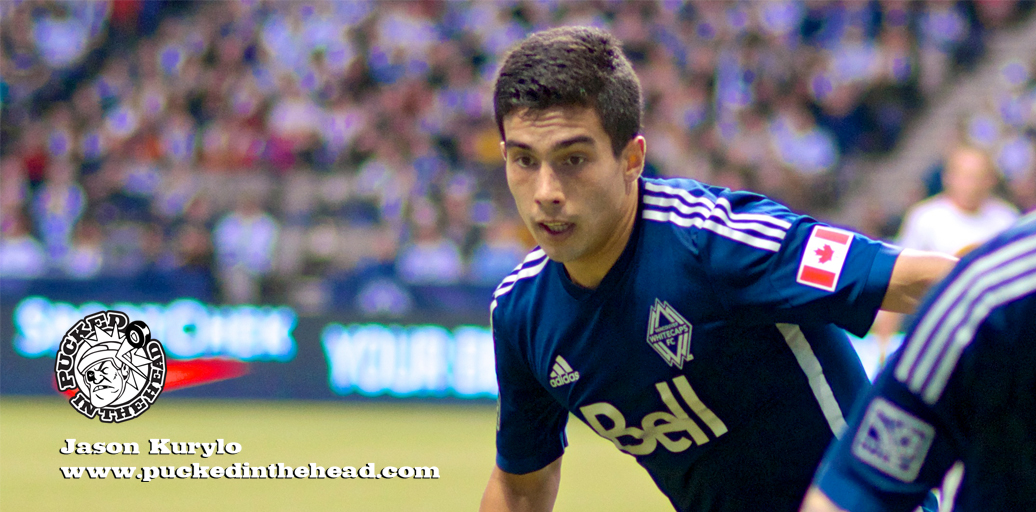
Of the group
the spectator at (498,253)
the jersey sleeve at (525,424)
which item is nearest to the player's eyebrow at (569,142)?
the jersey sleeve at (525,424)

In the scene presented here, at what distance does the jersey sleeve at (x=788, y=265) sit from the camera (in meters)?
2.43

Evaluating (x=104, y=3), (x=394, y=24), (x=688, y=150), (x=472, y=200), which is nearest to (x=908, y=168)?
(x=688, y=150)

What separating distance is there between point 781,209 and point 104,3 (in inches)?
647

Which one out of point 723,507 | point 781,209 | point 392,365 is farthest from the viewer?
point 392,365

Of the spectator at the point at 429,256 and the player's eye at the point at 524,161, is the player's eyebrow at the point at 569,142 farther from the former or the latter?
the spectator at the point at 429,256

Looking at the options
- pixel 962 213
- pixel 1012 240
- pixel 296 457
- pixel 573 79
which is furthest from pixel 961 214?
pixel 1012 240

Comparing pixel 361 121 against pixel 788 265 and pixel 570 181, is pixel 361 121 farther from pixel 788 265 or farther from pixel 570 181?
pixel 788 265

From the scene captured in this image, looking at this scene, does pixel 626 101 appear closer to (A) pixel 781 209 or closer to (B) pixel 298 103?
(A) pixel 781 209

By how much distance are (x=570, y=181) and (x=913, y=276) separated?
0.90 metres

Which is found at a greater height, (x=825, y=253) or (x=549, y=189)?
(x=549, y=189)

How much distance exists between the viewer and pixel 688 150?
1398 cm

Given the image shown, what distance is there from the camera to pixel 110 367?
246 inches

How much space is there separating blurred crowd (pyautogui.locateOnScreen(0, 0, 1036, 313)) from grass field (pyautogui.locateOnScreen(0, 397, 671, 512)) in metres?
1.54

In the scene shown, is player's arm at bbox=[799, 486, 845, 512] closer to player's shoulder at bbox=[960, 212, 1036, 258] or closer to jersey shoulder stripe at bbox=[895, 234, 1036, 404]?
jersey shoulder stripe at bbox=[895, 234, 1036, 404]
